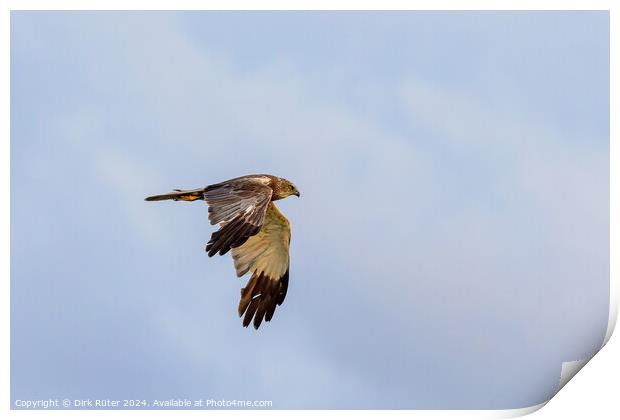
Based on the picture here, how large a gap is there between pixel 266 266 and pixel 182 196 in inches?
18.8

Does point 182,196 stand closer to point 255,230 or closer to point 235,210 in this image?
point 235,210

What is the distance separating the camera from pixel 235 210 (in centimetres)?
369

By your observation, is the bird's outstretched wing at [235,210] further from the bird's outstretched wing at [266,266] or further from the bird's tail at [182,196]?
the bird's outstretched wing at [266,266]

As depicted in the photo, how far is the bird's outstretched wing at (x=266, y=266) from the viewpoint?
4.23 metres

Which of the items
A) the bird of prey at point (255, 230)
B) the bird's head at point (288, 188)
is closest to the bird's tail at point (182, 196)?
the bird of prey at point (255, 230)

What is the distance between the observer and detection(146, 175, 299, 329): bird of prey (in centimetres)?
364

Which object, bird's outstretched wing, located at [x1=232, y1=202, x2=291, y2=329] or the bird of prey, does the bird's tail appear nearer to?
the bird of prey

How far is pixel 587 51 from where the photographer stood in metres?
4.12

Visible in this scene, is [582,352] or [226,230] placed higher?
[226,230]

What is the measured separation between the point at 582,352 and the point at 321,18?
159 centimetres

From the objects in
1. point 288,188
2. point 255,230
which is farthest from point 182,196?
point 255,230

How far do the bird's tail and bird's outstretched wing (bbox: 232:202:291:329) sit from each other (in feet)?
1.05
